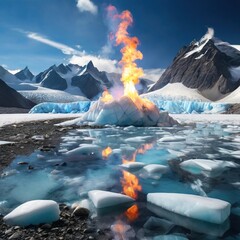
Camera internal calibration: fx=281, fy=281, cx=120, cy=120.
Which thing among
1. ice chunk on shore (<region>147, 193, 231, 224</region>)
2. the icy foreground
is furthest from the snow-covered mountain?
ice chunk on shore (<region>147, 193, 231, 224</region>)

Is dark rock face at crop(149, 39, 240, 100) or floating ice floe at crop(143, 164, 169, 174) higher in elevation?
dark rock face at crop(149, 39, 240, 100)

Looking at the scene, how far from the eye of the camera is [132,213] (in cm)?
488

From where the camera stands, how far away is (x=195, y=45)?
6742 inches

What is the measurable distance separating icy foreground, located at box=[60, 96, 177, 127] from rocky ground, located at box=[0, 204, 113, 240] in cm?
1863

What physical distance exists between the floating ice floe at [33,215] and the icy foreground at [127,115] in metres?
18.5

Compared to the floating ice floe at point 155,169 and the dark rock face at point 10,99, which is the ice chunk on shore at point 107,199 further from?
the dark rock face at point 10,99

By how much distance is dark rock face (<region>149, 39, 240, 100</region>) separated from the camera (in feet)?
464

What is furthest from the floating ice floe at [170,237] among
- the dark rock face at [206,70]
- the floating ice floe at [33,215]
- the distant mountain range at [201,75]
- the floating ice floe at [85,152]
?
the dark rock face at [206,70]

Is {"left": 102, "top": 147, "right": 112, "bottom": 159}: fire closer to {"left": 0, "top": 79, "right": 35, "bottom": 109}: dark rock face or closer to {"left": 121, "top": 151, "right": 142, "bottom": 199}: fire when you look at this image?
{"left": 121, "top": 151, "right": 142, "bottom": 199}: fire

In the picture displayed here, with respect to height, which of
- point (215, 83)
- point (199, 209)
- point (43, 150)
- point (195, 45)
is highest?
point (195, 45)

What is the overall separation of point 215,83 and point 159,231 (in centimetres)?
14679

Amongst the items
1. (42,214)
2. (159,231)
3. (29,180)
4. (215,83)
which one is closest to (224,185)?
(159,231)

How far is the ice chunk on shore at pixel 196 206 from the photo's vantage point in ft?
14.8

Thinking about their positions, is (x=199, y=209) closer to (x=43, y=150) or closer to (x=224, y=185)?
(x=224, y=185)
